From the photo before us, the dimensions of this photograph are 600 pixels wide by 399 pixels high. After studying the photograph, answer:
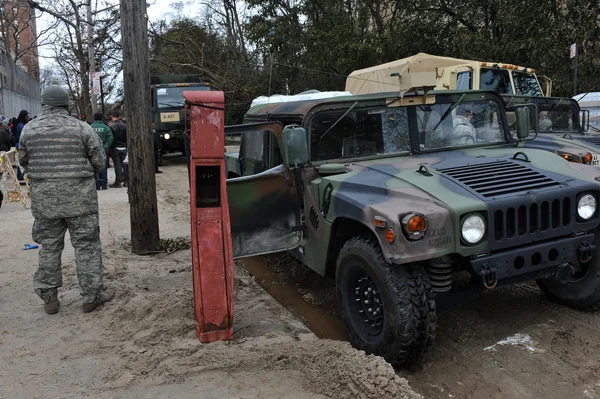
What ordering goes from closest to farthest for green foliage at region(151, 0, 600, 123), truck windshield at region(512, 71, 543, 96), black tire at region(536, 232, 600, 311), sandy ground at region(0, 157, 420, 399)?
sandy ground at region(0, 157, 420, 399) < black tire at region(536, 232, 600, 311) < truck windshield at region(512, 71, 543, 96) < green foliage at region(151, 0, 600, 123)

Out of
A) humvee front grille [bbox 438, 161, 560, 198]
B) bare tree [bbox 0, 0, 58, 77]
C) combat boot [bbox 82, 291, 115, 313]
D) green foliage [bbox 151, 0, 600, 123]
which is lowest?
combat boot [bbox 82, 291, 115, 313]

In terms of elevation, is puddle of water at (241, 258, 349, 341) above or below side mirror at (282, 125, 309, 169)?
below

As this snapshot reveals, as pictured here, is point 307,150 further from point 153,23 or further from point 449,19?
point 153,23

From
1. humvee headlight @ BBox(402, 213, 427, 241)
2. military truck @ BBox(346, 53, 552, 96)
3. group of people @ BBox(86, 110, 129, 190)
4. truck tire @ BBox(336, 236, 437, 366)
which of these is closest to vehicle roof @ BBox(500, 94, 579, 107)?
military truck @ BBox(346, 53, 552, 96)

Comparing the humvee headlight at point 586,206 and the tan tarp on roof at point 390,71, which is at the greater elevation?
the tan tarp on roof at point 390,71

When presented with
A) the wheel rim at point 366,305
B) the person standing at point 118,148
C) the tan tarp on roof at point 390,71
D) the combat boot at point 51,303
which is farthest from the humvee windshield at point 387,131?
the person standing at point 118,148

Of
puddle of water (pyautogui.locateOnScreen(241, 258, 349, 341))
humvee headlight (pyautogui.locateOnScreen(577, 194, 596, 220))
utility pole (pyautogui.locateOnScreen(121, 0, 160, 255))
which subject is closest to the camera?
humvee headlight (pyautogui.locateOnScreen(577, 194, 596, 220))

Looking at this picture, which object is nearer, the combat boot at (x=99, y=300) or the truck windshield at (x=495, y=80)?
the combat boot at (x=99, y=300)

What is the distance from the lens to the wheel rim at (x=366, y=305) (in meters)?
3.56

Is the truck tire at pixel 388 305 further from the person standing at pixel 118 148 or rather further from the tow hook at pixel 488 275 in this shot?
the person standing at pixel 118 148

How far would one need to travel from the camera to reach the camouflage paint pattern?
127 inches

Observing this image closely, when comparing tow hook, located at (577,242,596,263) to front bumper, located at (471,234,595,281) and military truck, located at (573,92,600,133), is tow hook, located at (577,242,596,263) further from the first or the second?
military truck, located at (573,92,600,133)

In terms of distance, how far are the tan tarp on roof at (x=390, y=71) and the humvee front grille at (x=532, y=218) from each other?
7.84 meters

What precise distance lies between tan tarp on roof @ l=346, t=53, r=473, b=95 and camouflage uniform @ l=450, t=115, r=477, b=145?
21.4 ft
